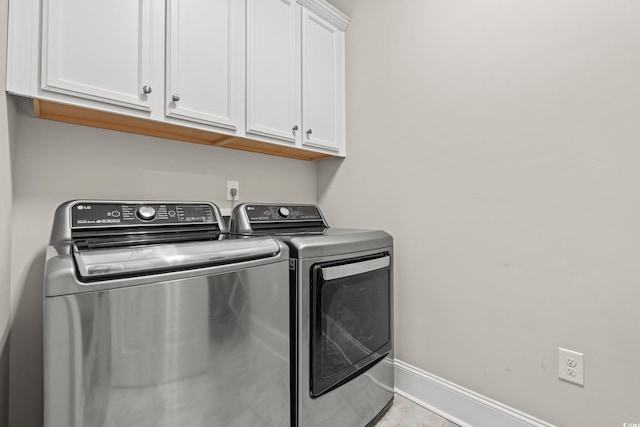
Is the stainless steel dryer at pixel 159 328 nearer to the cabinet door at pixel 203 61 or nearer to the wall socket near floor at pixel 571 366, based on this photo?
the cabinet door at pixel 203 61

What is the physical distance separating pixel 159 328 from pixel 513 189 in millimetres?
1457

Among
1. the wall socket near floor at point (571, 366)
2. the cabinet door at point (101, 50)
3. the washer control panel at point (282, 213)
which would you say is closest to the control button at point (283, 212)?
the washer control panel at point (282, 213)

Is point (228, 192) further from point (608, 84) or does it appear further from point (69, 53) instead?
point (608, 84)

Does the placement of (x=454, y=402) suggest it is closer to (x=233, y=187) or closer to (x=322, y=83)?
(x=233, y=187)

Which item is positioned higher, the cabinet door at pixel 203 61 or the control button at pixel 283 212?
the cabinet door at pixel 203 61

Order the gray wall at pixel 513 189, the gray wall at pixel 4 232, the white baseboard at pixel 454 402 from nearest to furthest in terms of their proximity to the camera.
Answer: the gray wall at pixel 4 232
the gray wall at pixel 513 189
the white baseboard at pixel 454 402

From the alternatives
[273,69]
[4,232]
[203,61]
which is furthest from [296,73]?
[4,232]

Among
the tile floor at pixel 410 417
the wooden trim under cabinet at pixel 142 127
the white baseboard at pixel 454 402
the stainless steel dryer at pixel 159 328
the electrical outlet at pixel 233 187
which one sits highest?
the wooden trim under cabinet at pixel 142 127

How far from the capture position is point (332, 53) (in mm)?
2000

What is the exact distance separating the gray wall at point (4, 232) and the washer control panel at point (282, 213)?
34.9 inches

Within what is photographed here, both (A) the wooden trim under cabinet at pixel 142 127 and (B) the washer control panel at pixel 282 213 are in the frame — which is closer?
(A) the wooden trim under cabinet at pixel 142 127

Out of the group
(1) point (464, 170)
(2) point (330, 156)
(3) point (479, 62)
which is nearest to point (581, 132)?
(1) point (464, 170)

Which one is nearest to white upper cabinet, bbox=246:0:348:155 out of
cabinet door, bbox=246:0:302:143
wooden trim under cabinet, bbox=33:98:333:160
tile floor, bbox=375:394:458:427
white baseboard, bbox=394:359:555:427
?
cabinet door, bbox=246:0:302:143

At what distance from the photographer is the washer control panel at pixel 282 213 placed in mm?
1615
